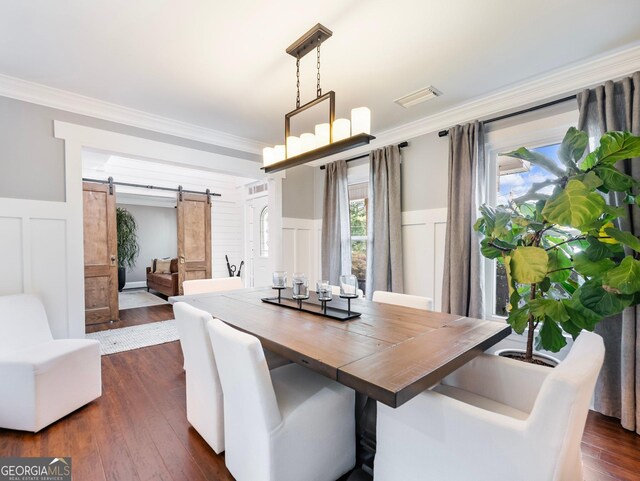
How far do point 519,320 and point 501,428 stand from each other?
46.1 inches

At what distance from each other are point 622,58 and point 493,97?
84 cm

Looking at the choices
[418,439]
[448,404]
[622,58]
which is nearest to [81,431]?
[418,439]

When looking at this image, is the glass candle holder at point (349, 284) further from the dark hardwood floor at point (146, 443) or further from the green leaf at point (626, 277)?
the green leaf at point (626, 277)

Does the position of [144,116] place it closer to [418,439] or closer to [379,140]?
[379,140]

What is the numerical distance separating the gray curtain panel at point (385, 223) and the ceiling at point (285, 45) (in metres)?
0.85

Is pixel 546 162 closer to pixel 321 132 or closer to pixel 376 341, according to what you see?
pixel 321 132

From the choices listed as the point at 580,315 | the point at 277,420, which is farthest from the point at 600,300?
the point at 277,420

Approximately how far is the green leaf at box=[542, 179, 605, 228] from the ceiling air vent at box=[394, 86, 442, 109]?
1411mm

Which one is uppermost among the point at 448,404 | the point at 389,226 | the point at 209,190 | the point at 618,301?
the point at 209,190

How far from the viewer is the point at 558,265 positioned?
202cm

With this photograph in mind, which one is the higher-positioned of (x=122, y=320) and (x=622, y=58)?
(x=622, y=58)

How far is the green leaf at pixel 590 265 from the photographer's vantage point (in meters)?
1.76

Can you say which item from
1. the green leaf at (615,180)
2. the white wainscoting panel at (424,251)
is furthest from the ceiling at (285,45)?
the white wainscoting panel at (424,251)

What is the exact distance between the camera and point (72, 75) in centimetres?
244
